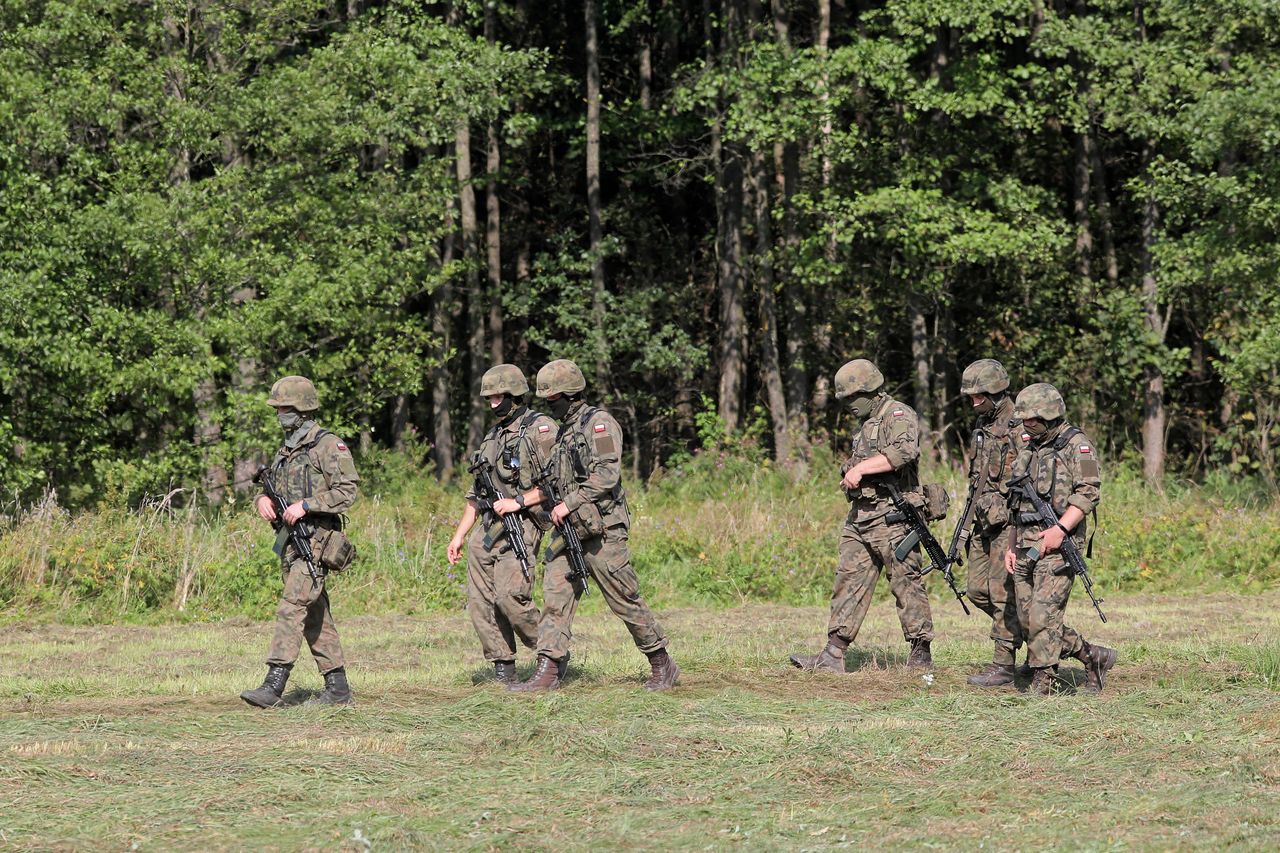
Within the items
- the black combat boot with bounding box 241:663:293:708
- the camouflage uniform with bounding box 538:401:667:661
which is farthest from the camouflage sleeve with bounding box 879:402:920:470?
the black combat boot with bounding box 241:663:293:708

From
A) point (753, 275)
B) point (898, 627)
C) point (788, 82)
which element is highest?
point (788, 82)

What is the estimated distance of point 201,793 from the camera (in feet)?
24.1

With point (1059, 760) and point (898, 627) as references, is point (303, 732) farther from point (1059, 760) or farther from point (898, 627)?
point (898, 627)

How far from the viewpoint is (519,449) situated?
10.1 m

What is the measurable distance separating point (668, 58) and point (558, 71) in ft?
7.01

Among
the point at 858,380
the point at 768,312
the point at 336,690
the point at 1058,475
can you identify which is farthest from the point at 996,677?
the point at 768,312

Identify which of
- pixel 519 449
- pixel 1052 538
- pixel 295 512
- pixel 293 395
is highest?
pixel 293 395

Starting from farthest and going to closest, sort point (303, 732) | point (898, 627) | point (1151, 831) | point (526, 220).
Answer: point (526, 220) < point (898, 627) < point (303, 732) < point (1151, 831)

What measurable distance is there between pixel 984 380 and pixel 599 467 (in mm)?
2511

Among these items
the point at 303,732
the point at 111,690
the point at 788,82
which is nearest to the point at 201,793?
the point at 303,732

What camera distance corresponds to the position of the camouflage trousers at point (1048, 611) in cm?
962

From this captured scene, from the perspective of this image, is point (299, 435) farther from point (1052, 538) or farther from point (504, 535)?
point (1052, 538)

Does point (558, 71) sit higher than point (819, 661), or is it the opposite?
point (558, 71)

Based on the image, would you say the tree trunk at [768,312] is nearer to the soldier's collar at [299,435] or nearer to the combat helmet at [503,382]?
the combat helmet at [503,382]
